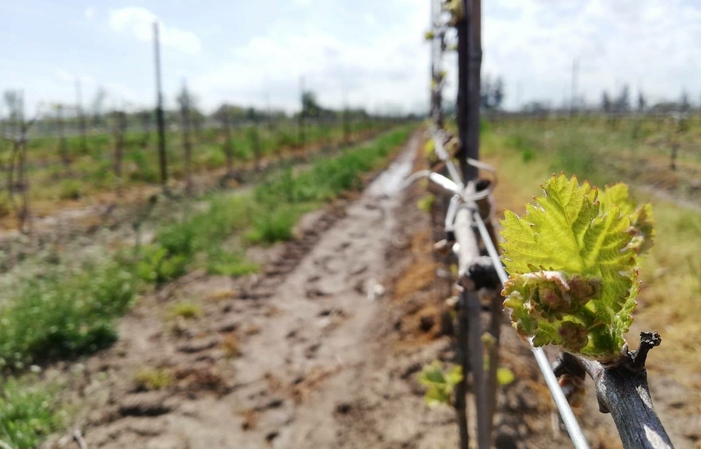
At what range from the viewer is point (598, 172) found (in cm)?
977

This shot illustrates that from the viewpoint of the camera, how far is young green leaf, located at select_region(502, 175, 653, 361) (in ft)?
1.68

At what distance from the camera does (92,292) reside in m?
4.86

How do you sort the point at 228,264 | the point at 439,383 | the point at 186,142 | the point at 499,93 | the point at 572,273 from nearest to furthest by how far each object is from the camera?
the point at 572,273, the point at 439,383, the point at 228,264, the point at 186,142, the point at 499,93

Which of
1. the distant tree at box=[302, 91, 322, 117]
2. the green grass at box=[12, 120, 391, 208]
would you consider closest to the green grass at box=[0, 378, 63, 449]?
the green grass at box=[12, 120, 391, 208]

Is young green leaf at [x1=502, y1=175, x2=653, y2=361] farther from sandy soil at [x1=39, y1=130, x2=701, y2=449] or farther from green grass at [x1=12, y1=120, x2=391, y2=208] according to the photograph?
green grass at [x1=12, y1=120, x2=391, y2=208]

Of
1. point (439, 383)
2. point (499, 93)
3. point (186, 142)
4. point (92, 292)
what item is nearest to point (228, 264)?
point (92, 292)

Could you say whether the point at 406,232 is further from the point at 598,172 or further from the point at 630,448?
the point at 630,448

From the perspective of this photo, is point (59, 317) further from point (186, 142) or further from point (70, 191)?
point (186, 142)

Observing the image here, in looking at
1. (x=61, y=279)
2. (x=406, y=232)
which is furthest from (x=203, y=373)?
(x=406, y=232)

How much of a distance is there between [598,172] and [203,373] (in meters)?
8.93

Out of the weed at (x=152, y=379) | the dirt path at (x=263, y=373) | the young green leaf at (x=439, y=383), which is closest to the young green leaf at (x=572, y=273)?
the young green leaf at (x=439, y=383)

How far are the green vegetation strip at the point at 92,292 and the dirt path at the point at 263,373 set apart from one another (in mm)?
205

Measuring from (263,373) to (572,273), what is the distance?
3.67 metres

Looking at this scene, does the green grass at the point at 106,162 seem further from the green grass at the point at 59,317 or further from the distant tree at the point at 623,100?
the distant tree at the point at 623,100
